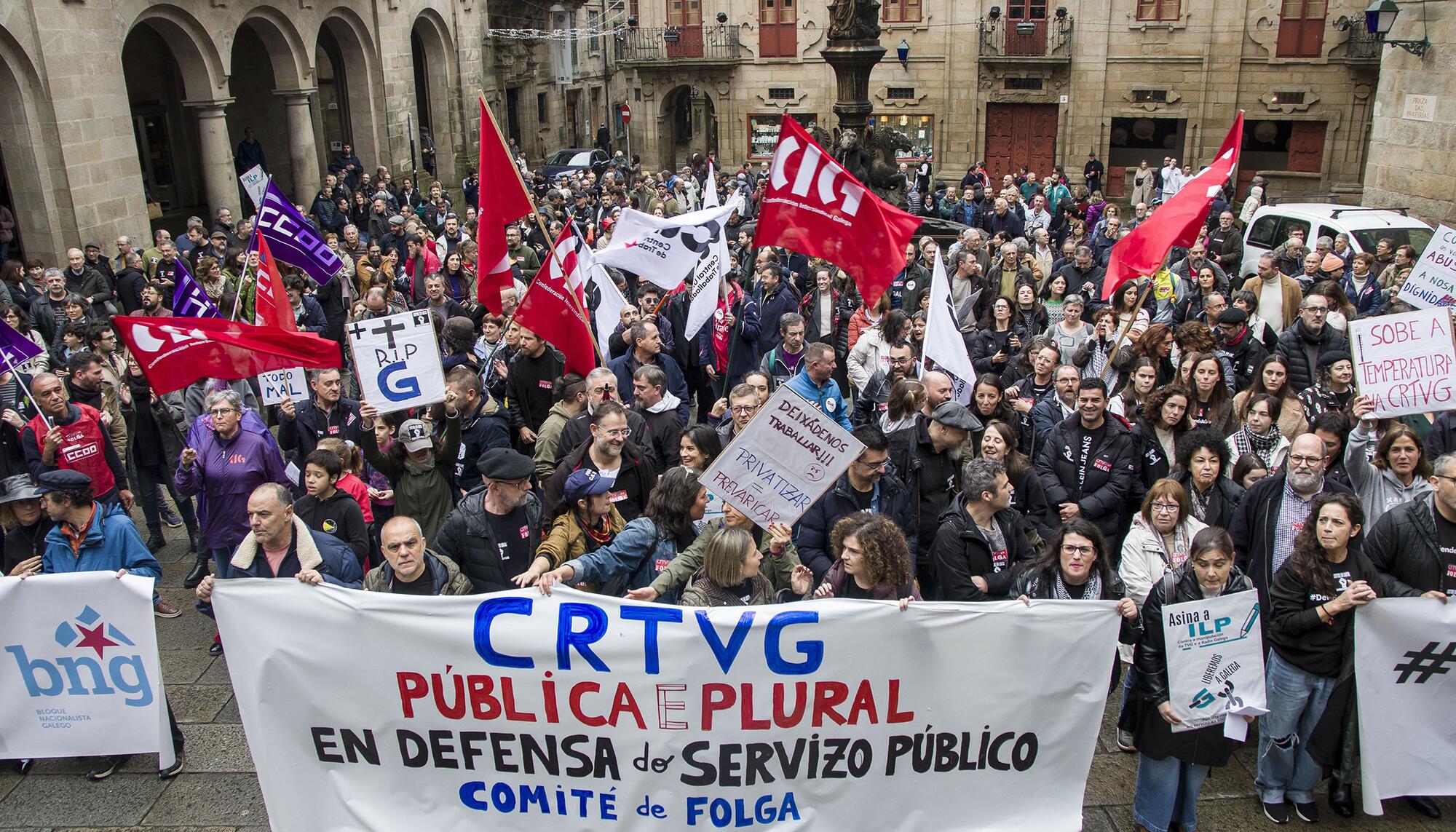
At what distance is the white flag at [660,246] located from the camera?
32.7ft

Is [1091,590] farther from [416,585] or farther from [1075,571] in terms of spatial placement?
[416,585]

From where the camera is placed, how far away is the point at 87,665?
5.47 metres

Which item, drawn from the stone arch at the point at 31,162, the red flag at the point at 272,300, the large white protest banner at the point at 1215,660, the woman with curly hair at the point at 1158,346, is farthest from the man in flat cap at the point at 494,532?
the stone arch at the point at 31,162

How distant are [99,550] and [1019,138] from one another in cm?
3178

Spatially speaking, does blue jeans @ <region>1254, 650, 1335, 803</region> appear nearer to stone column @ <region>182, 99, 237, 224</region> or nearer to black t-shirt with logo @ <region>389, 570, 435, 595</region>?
black t-shirt with logo @ <region>389, 570, 435, 595</region>

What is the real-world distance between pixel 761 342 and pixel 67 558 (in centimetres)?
591

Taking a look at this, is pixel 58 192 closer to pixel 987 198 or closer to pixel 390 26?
pixel 390 26

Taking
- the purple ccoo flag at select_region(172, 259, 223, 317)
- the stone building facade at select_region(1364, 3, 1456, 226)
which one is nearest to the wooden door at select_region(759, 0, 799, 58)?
the stone building facade at select_region(1364, 3, 1456, 226)

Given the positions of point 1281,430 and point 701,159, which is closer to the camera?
point 1281,430

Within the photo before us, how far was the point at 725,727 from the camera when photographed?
4.68 meters

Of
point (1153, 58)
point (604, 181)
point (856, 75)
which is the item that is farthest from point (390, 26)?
point (1153, 58)

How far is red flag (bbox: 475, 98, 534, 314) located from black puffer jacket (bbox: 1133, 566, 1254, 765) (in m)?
5.57

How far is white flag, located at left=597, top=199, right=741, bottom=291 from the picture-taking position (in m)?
9.96

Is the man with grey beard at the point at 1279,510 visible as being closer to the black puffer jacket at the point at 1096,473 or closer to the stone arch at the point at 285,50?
the black puffer jacket at the point at 1096,473
